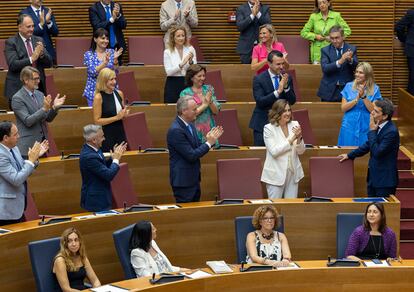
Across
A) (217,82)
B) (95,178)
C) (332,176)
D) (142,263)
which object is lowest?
(142,263)

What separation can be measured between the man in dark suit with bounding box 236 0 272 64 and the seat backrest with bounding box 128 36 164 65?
73 cm

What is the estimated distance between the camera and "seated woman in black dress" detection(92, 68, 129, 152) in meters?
6.71

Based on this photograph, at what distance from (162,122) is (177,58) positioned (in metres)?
0.55

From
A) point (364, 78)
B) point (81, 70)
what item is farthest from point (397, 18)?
point (81, 70)

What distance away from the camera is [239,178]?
21.2ft

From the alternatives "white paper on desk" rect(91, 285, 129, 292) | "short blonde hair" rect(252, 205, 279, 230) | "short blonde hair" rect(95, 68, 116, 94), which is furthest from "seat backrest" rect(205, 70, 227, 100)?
"white paper on desk" rect(91, 285, 129, 292)

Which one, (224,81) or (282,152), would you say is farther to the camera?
(224,81)

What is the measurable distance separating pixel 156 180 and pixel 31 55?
1.41 metres

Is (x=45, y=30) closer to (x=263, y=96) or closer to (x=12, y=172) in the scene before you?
(x=263, y=96)

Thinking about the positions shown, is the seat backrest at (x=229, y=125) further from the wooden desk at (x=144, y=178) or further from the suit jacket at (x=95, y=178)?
the suit jacket at (x=95, y=178)

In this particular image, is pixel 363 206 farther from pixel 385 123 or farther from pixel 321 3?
pixel 321 3

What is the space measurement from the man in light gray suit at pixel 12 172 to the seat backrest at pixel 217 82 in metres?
2.70

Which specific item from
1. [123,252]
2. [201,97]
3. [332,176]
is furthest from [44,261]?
[332,176]

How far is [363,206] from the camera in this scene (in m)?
6.08
